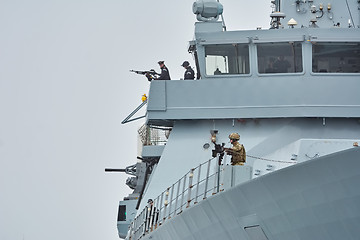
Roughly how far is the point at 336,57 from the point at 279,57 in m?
1.19

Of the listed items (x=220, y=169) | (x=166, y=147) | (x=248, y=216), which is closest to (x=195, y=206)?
(x=220, y=169)

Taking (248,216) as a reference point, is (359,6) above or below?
above

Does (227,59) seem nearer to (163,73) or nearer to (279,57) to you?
(279,57)

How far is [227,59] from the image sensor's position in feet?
83.8

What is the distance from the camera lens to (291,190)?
17.5 metres

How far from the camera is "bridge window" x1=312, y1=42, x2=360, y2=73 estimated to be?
81.8 feet

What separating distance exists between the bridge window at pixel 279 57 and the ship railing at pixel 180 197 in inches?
95.9

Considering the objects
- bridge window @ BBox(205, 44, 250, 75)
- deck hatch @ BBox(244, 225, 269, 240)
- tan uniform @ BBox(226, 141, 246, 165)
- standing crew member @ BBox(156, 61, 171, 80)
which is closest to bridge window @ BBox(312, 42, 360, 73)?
bridge window @ BBox(205, 44, 250, 75)

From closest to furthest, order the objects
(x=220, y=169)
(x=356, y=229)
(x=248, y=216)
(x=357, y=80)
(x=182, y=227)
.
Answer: (x=356, y=229), (x=248, y=216), (x=220, y=169), (x=182, y=227), (x=357, y=80)

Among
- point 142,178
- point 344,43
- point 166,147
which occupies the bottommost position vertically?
point 142,178

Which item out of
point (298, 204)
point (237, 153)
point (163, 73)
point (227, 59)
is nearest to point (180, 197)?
point (227, 59)

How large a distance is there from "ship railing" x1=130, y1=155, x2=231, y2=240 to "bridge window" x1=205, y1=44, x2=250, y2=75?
216 cm

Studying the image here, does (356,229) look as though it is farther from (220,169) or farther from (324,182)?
(220,169)

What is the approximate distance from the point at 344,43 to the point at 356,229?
876 centimetres
